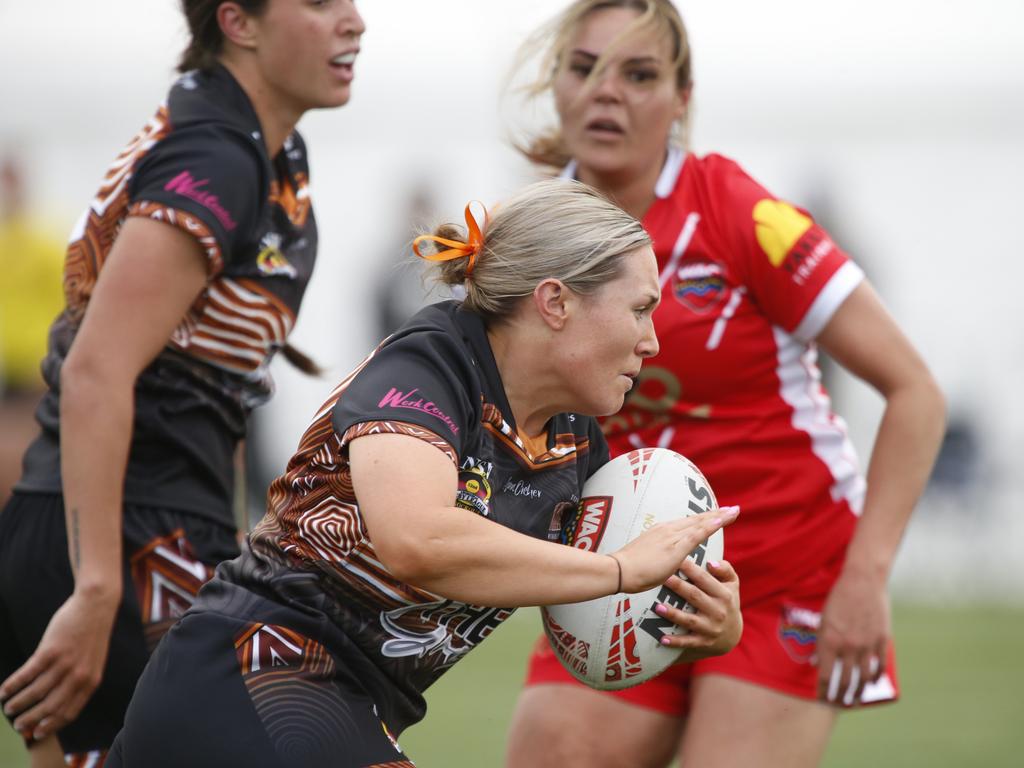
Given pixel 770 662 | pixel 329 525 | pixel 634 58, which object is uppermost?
pixel 634 58

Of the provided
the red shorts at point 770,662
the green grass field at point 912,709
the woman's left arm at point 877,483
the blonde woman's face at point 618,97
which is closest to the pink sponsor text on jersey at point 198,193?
the blonde woman's face at point 618,97

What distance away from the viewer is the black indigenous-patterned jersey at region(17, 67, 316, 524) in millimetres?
3275

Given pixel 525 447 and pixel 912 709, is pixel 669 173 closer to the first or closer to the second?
pixel 525 447

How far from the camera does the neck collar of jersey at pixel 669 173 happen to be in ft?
12.7

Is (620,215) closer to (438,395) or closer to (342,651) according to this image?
(438,395)

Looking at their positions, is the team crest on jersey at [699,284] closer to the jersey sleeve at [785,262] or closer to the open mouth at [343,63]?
the jersey sleeve at [785,262]

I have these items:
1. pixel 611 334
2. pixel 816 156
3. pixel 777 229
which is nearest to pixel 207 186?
pixel 611 334

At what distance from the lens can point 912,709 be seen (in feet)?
24.5

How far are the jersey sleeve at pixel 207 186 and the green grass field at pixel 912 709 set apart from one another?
353 centimetres

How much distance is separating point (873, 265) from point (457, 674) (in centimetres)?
543

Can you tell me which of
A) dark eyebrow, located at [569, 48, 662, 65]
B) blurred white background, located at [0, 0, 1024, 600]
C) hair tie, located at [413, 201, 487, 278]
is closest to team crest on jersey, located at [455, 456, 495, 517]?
hair tie, located at [413, 201, 487, 278]

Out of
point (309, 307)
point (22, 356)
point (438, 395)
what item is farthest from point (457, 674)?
point (438, 395)

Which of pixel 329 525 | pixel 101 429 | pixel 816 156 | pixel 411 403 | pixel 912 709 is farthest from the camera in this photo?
pixel 816 156

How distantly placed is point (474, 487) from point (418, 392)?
0.25m
